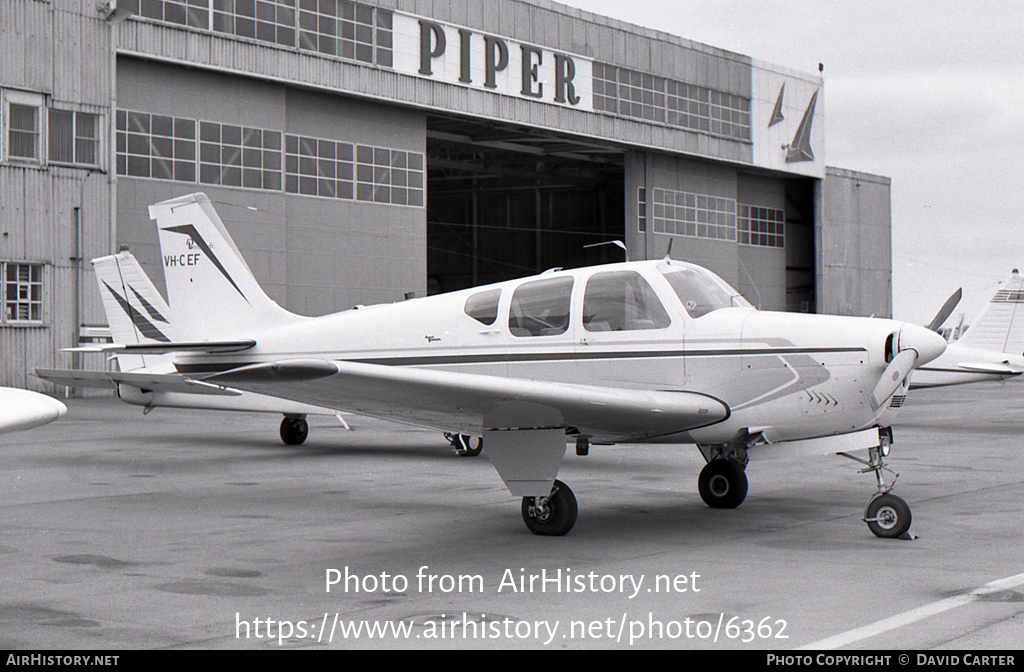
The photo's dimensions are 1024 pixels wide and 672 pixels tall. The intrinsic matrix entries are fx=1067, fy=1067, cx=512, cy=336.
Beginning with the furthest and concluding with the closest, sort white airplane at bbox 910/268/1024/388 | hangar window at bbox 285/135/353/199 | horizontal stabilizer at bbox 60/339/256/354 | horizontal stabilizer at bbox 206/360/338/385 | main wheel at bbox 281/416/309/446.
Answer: hangar window at bbox 285/135/353/199 < white airplane at bbox 910/268/1024/388 < main wheel at bbox 281/416/309/446 < horizontal stabilizer at bbox 60/339/256/354 < horizontal stabilizer at bbox 206/360/338/385

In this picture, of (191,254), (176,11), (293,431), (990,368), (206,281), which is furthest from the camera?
(176,11)

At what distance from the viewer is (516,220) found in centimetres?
5691

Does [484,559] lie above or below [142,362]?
below

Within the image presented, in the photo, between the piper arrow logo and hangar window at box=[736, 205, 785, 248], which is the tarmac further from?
hangar window at box=[736, 205, 785, 248]

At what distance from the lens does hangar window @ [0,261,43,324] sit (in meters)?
26.3

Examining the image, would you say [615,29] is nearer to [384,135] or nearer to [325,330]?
[384,135]

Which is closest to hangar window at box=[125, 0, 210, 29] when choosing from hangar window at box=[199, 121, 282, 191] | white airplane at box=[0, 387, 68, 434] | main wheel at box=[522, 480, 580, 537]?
hangar window at box=[199, 121, 282, 191]

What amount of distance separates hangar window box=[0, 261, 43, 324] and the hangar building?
0.17 feet

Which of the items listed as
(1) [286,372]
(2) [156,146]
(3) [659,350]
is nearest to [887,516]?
(3) [659,350]

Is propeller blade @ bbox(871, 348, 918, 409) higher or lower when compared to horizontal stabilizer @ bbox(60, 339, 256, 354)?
lower

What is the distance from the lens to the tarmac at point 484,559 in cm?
529

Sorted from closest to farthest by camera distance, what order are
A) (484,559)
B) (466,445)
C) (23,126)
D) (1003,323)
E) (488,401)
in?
(484,559) → (488,401) → (466,445) → (1003,323) → (23,126)

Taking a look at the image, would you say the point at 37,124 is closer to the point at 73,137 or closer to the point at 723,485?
the point at 73,137

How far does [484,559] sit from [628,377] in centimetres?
211
